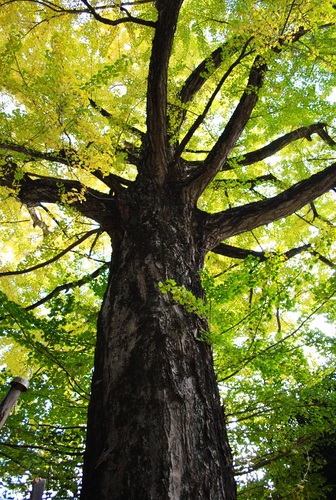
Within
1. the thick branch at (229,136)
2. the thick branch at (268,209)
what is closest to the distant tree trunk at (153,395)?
the thick branch at (268,209)

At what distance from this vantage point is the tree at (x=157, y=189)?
5.56ft

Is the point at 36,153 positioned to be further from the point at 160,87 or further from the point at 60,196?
the point at 160,87

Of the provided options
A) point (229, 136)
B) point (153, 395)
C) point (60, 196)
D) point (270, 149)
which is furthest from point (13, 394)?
point (270, 149)

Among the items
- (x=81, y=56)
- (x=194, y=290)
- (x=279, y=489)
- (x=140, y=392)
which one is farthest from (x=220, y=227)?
(x=81, y=56)

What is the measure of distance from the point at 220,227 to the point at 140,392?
1.97m

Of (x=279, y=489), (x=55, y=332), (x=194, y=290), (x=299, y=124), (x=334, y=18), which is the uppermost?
(x=299, y=124)

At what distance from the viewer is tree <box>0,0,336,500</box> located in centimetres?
169

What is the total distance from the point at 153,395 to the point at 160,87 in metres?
2.62

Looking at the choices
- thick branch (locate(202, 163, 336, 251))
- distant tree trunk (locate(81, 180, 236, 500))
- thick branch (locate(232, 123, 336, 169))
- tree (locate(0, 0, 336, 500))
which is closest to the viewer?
distant tree trunk (locate(81, 180, 236, 500))

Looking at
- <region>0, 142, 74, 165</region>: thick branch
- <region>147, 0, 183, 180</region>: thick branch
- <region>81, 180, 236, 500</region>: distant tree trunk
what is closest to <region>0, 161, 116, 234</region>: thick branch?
<region>0, 142, 74, 165</region>: thick branch

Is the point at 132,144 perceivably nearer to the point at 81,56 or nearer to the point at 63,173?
the point at 81,56

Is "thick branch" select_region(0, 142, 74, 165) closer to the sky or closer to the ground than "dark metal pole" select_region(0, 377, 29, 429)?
closer to the sky

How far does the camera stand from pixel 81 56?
188 inches

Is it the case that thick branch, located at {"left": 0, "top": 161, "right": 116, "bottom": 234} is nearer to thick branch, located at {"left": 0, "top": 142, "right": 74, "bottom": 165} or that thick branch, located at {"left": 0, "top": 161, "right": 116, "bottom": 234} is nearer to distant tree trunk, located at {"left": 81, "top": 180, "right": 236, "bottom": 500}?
thick branch, located at {"left": 0, "top": 142, "right": 74, "bottom": 165}
